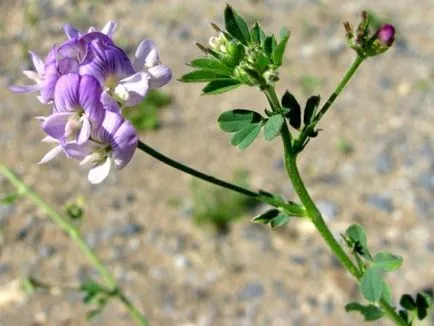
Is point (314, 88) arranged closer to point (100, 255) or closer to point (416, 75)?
point (416, 75)

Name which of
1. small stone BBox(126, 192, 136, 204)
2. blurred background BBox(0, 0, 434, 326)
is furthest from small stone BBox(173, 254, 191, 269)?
small stone BBox(126, 192, 136, 204)

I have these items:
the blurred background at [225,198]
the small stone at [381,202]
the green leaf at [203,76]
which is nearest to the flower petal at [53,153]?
the green leaf at [203,76]

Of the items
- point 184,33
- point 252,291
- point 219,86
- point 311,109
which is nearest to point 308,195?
point 311,109

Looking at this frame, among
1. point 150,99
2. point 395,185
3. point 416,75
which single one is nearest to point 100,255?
point 150,99

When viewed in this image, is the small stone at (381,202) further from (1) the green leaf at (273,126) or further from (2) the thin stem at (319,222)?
(1) the green leaf at (273,126)

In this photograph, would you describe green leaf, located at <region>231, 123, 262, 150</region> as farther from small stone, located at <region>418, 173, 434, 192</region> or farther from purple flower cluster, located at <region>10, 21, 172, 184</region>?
small stone, located at <region>418, 173, 434, 192</region>

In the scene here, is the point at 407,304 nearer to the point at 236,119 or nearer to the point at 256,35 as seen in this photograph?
the point at 236,119
